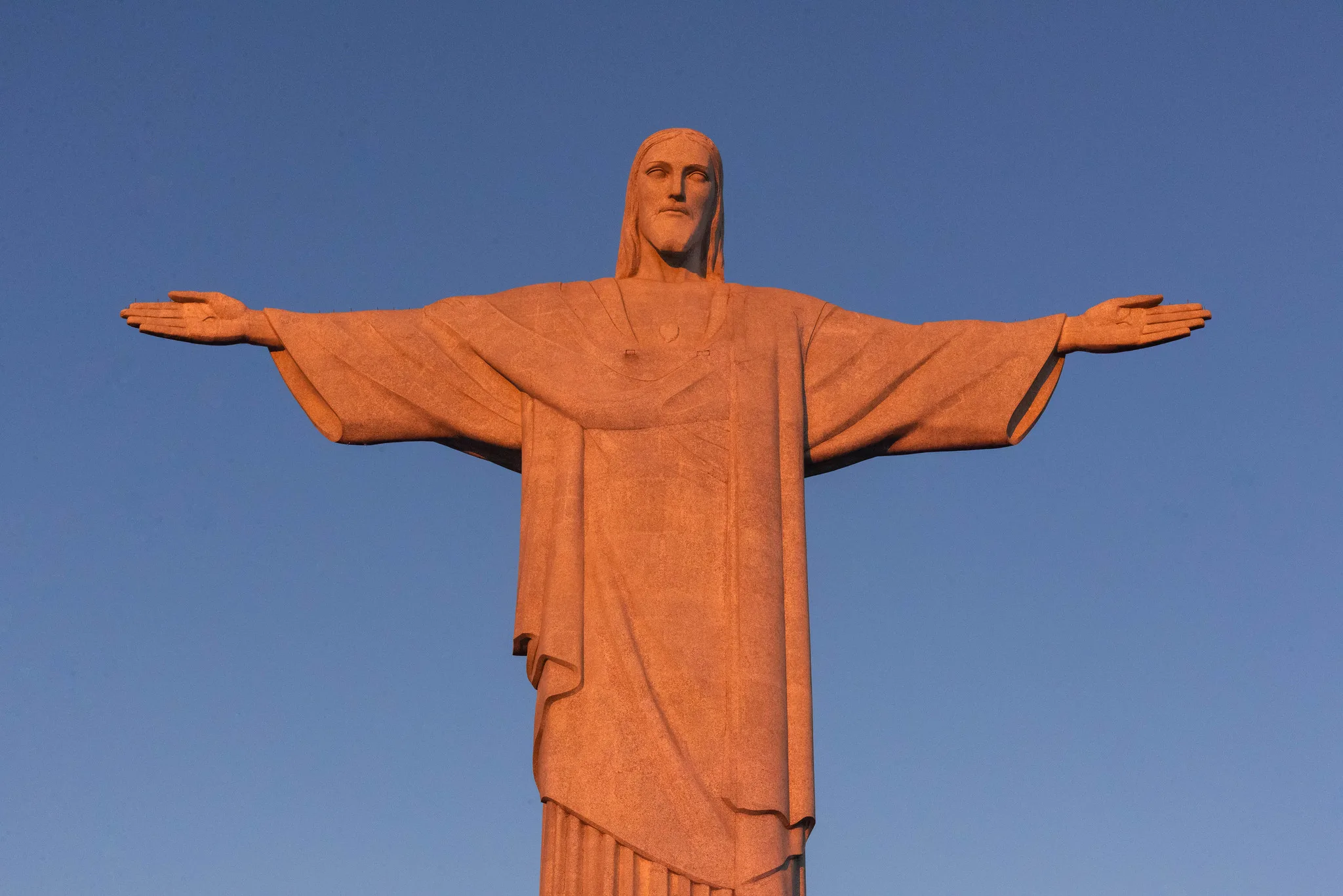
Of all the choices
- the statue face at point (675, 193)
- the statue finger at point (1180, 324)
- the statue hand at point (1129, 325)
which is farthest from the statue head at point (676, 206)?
the statue finger at point (1180, 324)

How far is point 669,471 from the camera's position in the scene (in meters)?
13.3

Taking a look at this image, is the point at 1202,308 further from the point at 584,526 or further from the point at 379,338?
the point at 379,338

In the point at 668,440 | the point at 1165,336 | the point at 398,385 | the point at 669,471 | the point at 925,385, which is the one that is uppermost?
the point at 1165,336

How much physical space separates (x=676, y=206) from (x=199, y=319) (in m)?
3.58

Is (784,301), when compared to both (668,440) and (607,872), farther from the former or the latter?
(607,872)

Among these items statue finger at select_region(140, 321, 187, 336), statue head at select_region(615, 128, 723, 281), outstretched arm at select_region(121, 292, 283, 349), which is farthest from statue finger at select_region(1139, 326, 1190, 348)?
statue finger at select_region(140, 321, 187, 336)

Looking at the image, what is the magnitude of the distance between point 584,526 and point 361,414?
6.28 ft

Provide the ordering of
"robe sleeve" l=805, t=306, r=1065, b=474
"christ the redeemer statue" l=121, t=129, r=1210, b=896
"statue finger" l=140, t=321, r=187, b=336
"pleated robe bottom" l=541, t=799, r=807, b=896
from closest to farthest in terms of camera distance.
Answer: "pleated robe bottom" l=541, t=799, r=807, b=896
"christ the redeemer statue" l=121, t=129, r=1210, b=896
"statue finger" l=140, t=321, r=187, b=336
"robe sleeve" l=805, t=306, r=1065, b=474

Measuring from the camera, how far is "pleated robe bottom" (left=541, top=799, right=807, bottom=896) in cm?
1211

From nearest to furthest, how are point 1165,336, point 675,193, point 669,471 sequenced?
1. point 669,471
2. point 1165,336
3. point 675,193

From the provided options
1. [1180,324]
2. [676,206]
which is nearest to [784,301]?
[676,206]

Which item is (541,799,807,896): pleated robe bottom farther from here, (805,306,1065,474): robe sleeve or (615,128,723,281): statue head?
(615,128,723,281): statue head

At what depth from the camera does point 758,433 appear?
1348 cm

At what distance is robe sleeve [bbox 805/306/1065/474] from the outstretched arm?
4.05 metres
